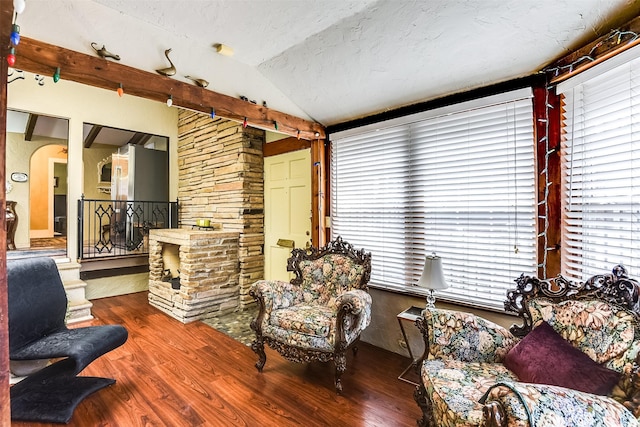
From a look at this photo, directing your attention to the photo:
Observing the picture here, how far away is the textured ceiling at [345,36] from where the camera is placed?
1.79 metres

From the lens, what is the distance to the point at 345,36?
2.27 meters

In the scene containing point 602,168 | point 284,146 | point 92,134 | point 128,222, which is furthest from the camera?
point 128,222

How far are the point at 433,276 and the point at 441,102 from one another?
4.71 feet

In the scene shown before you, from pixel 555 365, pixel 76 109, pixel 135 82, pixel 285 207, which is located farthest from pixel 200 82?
pixel 76 109

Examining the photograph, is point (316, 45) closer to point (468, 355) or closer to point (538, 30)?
point (538, 30)

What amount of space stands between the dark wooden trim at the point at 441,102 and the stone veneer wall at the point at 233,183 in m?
1.39

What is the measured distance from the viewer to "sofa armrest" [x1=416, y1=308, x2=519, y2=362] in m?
1.73

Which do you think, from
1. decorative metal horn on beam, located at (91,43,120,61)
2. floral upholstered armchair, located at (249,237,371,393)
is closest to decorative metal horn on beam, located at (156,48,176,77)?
decorative metal horn on beam, located at (91,43,120,61)

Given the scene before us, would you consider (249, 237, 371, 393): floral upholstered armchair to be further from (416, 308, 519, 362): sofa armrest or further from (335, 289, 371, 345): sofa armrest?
(416, 308, 519, 362): sofa armrest

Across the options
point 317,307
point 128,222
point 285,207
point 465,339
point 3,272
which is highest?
point 285,207

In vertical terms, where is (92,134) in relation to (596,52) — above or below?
above

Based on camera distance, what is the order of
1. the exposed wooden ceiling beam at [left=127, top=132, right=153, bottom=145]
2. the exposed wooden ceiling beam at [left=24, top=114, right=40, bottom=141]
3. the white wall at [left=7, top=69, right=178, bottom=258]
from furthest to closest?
the exposed wooden ceiling beam at [left=127, top=132, right=153, bottom=145]
the exposed wooden ceiling beam at [left=24, top=114, right=40, bottom=141]
the white wall at [left=7, top=69, right=178, bottom=258]

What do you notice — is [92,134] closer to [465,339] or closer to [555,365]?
[465,339]

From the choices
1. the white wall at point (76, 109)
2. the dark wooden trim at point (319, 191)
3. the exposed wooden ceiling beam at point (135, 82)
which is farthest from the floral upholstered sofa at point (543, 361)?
the white wall at point (76, 109)
